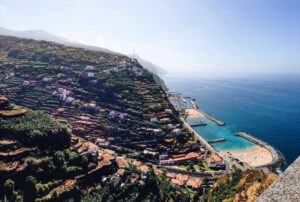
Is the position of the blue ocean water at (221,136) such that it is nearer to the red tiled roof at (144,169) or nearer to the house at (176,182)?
the house at (176,182)

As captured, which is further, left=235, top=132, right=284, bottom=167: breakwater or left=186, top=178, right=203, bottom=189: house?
left=235, top=132, right=284, bottom=167: breakwater

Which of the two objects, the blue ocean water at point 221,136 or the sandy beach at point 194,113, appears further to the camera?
the sandy beach at point 194,113

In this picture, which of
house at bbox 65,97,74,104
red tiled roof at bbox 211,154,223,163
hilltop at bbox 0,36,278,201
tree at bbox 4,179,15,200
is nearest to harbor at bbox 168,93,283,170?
red tiled roof at bbox 211,154,223,163

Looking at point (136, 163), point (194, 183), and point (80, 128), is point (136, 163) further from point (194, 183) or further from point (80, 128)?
point (80, 128)

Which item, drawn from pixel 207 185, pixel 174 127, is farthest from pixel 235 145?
pixel 207 185

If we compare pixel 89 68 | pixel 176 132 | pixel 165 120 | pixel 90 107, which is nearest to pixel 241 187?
pixel 176 132

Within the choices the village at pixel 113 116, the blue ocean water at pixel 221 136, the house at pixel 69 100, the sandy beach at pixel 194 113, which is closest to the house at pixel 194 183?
the village at pixel 113 116

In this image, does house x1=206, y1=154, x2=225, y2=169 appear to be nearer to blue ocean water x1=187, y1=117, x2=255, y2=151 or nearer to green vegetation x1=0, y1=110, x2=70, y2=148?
blue ocean water x1=187, y1=117, x2=255, y2=151

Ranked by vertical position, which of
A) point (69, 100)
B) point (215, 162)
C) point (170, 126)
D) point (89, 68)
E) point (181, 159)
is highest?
point (89, 68)
